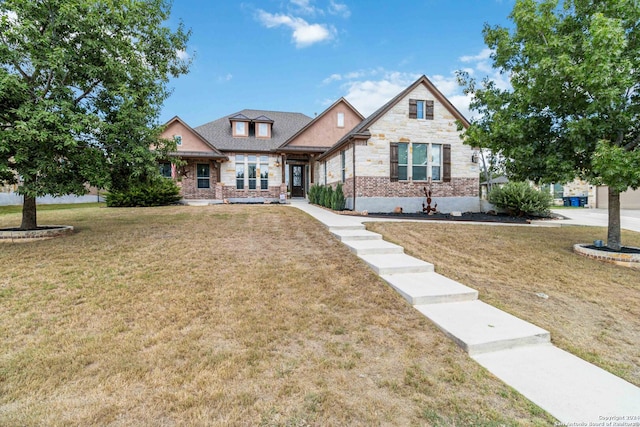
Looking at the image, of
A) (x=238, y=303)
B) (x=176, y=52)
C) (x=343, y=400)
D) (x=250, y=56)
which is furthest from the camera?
(x=250, y=56)

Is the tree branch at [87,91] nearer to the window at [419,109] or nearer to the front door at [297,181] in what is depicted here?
the window at [419,109]

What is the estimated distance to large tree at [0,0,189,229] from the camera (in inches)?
230

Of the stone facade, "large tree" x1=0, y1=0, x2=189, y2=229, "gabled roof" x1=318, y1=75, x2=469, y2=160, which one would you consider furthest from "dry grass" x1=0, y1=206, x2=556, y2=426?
"gabled roof" x1=318, y1=75, x2=469, y2=160

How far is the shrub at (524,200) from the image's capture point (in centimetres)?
1350

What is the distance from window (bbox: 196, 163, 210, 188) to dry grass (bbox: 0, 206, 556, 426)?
13.9 metres

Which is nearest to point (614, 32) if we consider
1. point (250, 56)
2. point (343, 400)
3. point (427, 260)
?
point (427, 260)

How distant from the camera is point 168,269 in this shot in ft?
16.4

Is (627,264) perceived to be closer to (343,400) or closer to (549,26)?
(549,26)

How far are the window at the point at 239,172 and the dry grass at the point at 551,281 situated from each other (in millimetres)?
12866

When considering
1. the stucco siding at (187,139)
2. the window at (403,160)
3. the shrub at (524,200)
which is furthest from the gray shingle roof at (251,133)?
the shrub at (524,200)

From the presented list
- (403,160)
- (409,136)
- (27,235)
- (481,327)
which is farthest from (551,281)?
(27,235)

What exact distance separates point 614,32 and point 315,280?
663 centimetres

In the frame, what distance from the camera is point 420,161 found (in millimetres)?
13633

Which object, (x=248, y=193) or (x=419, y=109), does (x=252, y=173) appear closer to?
(x=248, y=193)
